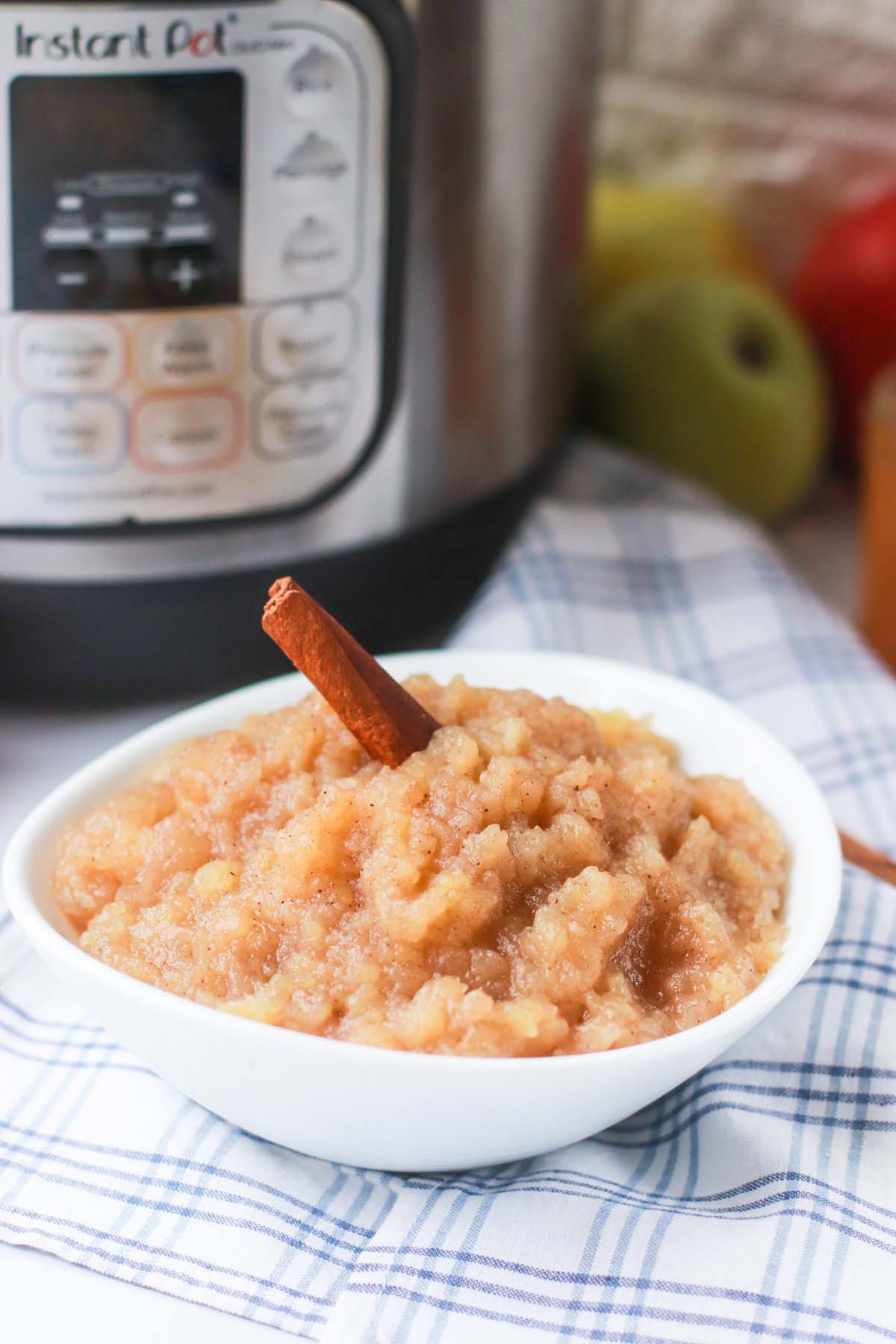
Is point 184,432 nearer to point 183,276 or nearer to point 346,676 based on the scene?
point 183,276

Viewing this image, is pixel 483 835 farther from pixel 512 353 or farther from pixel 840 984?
pixel 512 353

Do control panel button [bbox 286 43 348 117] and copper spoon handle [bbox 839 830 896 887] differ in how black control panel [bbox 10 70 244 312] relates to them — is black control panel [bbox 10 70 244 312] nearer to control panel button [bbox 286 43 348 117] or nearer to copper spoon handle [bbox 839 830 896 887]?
control panel button [bbox 286 43 348 117]

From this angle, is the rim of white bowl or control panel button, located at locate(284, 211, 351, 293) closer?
the rim of white bowl

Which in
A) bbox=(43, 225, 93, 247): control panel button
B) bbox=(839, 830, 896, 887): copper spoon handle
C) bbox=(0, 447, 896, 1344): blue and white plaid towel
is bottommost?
bbox=(0, 447, 896, 1344): blue and white plaid towel

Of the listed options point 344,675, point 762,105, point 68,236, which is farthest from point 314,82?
point 762,105

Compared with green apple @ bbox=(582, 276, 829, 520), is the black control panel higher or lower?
higher

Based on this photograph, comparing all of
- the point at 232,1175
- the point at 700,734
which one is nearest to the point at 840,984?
the point at 700,734

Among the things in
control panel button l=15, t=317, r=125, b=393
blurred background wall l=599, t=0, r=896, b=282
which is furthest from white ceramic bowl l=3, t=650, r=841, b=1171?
blurred background wall l=599, t=0, r=896, b=282
